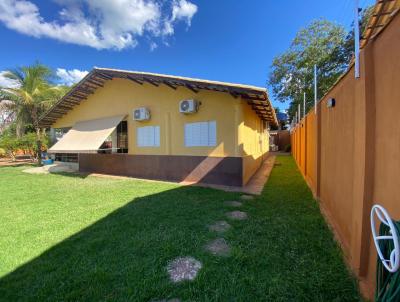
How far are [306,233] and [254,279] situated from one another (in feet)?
8.92

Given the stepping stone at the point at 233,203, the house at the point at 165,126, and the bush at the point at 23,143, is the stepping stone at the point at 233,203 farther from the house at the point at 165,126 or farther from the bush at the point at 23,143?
the bush at the point at 23,143

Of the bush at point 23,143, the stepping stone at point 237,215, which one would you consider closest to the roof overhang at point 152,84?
the bush at point 23,143

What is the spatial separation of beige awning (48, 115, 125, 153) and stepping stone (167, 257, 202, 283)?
39.9ft

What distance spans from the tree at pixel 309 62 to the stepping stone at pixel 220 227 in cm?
3207

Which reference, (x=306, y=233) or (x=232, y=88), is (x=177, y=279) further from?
(x=232, y=88)

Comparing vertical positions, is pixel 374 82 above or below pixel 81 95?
below

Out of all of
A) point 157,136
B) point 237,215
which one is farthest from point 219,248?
point 157,136

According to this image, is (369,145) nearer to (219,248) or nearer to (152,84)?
(219,248)

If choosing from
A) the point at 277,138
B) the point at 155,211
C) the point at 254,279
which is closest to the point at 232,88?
the point at 155,211

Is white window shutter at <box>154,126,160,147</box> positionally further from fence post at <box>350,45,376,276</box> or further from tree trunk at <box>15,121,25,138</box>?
tree trunk at <box>15,121,25,138</box>

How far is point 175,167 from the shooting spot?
47.6 feet

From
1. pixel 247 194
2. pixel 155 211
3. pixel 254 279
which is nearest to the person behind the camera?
pixel 254 279

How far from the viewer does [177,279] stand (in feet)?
13.7

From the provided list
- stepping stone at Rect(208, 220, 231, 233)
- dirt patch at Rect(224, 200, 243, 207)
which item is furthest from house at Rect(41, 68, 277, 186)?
stepping stone at Rect(208, 220, 231, 233)
